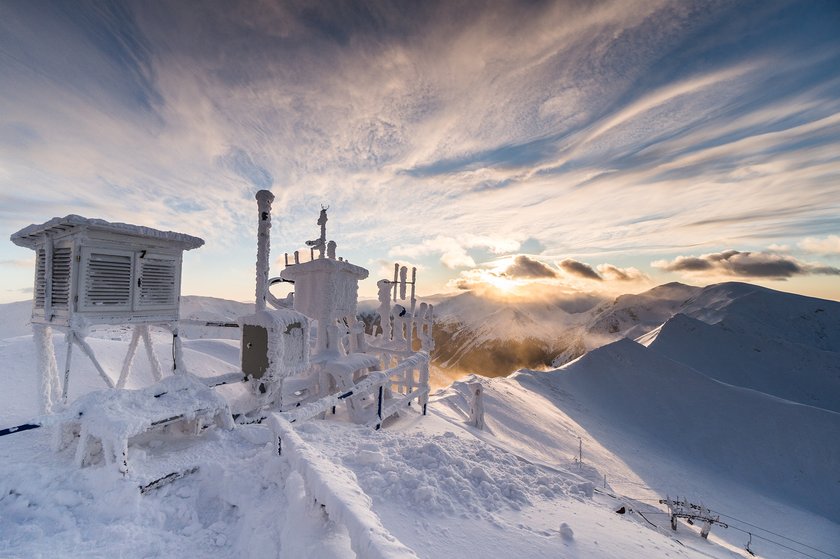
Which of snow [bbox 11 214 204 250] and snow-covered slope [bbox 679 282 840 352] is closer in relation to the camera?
snow [bbox 11 214 204 250]

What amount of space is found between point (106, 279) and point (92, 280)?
0.22 metres

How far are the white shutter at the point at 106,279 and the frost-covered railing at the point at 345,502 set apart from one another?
5520 millimetres

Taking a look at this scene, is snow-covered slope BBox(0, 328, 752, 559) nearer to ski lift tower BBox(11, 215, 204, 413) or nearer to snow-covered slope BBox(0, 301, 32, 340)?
ski lift tower BBox(11, 215, 204, 413)

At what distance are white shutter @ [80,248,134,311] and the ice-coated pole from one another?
385cm

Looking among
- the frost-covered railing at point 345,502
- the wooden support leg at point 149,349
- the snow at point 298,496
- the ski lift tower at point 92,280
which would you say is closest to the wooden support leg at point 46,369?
the ski lift tower at point 92,280

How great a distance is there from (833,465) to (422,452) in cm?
3423

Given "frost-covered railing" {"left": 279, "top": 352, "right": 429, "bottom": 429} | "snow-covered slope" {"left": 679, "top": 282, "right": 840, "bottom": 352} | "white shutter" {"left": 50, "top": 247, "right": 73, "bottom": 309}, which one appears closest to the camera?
"frost-covered railing" {"left": 279, "top": 352, "right": 429, "bottom": 429}

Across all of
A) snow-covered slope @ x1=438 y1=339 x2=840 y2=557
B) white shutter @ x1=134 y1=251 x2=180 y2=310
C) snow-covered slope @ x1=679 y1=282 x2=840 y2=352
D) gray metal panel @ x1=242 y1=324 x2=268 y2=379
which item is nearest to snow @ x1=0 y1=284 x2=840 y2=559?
white shutter @ x1=134 y1=251 x2=180 y2=310

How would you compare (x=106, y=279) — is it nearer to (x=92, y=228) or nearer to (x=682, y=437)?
(x=92, y=228)

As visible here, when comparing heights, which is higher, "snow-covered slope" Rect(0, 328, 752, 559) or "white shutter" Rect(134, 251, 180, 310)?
"white shutter" Rect(134, 251, 180, 310)

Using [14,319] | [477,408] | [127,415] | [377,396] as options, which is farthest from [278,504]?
[14,319]

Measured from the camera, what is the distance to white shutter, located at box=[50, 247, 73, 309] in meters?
6.75

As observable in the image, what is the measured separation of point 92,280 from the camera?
678cm

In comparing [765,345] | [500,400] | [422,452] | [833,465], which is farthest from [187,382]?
[765,345]
